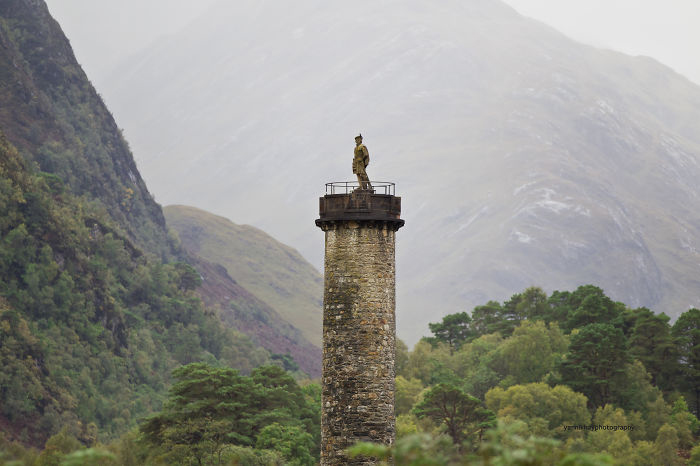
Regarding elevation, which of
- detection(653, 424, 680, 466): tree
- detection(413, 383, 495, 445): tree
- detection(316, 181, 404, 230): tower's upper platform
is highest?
detection(316, 181, 404, 230): tower's upper platform

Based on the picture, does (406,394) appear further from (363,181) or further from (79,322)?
(363,181)

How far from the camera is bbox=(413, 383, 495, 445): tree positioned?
6931 cm

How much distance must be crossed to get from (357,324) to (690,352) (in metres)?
57.9

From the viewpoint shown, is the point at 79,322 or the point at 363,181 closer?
the point at 363,181

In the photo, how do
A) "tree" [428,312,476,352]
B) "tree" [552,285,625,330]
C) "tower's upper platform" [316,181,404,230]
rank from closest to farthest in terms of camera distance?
"tower's upper platform" [316,181,404,230], "tree" [552,285,625,330], "tree" [428,312,476,352]

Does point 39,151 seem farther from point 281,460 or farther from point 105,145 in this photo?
point 281,460

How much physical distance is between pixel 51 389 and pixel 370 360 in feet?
275

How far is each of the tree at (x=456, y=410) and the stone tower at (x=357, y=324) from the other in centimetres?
4102

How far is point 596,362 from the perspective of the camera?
75562 millimetres

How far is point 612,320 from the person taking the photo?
3305 inches

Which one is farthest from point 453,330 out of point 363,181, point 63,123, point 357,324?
point 63,123

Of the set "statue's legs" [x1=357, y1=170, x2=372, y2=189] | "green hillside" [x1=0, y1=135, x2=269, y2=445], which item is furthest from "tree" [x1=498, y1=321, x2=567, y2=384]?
"statue's legs" [x1=357, y1=170, x2=372, y2=189]

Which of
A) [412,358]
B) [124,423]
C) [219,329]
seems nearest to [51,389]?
[124,423]

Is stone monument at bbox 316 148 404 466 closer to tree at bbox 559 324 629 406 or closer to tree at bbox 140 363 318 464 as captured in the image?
tree at bbox 140 363 318 464
